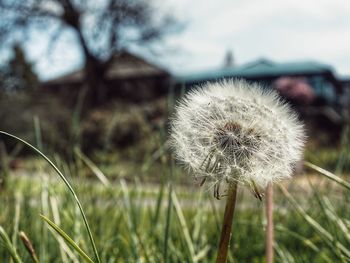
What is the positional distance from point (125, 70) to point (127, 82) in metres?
2.58

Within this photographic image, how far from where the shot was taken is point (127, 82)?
107 feet

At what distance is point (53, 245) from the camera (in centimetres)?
163

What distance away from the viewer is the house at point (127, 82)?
2519 cm

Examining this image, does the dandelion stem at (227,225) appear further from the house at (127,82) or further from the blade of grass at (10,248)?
the house at (127,82)

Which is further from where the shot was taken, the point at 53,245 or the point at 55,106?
the point at 55,106

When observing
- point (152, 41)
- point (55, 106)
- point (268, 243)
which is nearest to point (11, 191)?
point (268, 243)

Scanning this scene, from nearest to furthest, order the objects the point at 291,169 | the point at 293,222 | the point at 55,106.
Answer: the point at 291,169 → the point at 293,222 → the point at 55,106

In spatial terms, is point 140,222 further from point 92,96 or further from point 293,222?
point 92,96

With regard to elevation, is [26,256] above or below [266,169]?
below

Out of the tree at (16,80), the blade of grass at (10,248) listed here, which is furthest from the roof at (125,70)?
the blade of grass at (10,248)

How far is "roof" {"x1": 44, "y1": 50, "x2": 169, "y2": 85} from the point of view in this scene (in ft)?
80.6

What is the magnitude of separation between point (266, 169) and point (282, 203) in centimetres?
164

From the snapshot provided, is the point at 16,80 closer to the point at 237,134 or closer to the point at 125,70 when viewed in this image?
the point at 125,70

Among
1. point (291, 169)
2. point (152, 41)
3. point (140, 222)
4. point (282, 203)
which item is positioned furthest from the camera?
point (152, 41)
